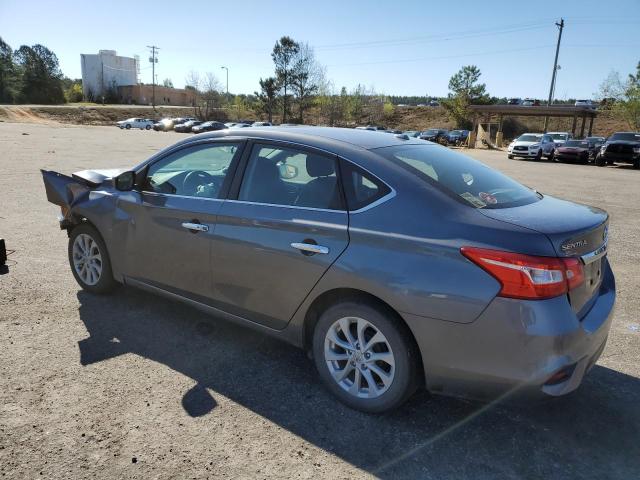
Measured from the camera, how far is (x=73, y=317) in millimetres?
4215

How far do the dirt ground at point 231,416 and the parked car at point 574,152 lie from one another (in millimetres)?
27198

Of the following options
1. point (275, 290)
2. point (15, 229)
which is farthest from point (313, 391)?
point (15, 229)

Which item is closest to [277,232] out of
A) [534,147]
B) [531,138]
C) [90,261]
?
[90,261]

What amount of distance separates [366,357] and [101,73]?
419 feet

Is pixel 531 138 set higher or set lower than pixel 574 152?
higher

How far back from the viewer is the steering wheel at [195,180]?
380 cm

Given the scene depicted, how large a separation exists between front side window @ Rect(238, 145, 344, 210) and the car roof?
0.27 feet

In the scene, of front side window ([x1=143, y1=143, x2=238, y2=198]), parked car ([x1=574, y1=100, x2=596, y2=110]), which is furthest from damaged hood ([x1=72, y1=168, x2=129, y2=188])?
parked car ([x1=574, y1=100, x2=596, y2=110])

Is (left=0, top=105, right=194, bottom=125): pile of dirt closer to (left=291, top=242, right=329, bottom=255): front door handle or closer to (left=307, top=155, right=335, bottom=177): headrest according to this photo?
(left=307, top=155, right=335, bottom=177): headrest

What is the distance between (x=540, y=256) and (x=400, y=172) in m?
0.92

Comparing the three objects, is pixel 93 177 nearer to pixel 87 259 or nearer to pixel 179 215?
pixel 87 259

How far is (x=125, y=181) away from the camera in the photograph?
4.14 m

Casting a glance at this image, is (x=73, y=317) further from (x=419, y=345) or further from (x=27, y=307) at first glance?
(x=419, y=345)

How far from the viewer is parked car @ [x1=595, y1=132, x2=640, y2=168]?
2561cm
